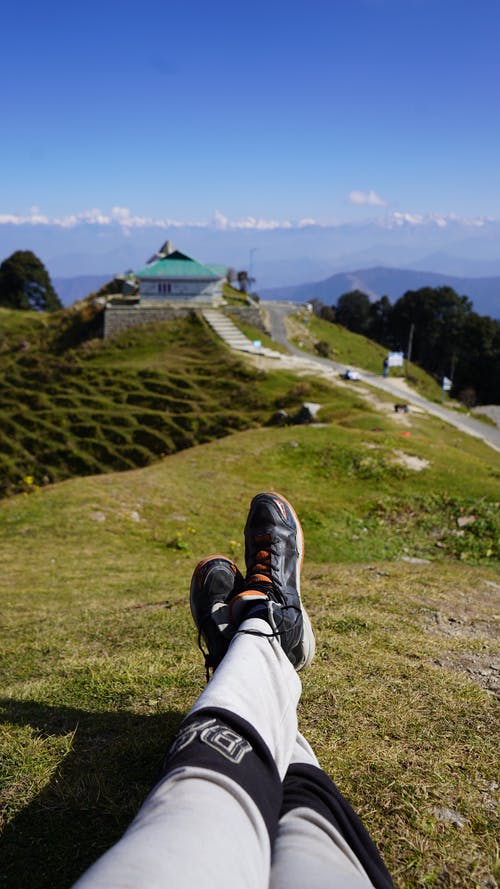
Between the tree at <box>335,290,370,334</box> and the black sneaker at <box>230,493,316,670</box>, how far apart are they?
9751 cm

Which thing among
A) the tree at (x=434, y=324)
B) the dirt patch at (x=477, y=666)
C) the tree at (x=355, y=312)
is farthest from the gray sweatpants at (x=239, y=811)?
the tree at (x=355, y=312)

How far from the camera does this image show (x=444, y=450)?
22.2 m

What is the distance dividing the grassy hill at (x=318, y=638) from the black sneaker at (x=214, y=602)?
0.84m

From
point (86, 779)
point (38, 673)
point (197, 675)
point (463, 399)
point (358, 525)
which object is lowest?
point (463, 399)

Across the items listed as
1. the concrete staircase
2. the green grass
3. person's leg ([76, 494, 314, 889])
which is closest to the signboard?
the green grass

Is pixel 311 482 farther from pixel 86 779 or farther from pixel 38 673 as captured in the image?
pixel 86 779

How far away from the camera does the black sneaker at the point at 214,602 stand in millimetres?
4234

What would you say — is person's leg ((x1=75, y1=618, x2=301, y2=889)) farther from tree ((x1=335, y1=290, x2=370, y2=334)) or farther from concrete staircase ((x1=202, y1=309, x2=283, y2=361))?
tree ((x1=335, y1=290, x2=370, y2=334))

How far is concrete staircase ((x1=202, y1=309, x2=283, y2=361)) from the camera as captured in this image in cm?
4312

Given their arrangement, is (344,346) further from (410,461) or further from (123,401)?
(410,461)

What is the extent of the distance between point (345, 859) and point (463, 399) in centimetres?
7090

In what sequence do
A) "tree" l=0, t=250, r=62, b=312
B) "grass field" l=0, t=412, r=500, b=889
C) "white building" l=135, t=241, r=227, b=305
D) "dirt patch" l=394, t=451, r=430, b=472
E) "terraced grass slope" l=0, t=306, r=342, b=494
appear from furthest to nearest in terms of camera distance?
1. "tree" l=0, t=250, r=62, b=312
2. "white building" l=135, t=241, r=227, b=305
3. "terraced grass slope" l=0, t=306, r=342, b=494
4. "dirt patch" l=394, t=451, r=430, b=472
5. "grass field" l=0, t=412, r=500, b=889

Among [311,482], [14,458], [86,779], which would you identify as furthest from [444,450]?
[14,458]

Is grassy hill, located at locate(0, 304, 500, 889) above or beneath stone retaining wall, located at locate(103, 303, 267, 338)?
beneath
